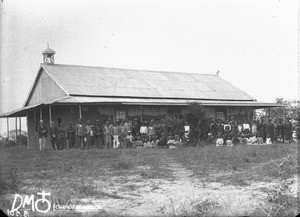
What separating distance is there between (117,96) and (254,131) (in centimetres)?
806

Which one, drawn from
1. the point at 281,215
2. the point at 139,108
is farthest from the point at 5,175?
the point at 139,108

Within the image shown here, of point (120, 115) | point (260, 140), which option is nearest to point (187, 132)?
point (260, 140)

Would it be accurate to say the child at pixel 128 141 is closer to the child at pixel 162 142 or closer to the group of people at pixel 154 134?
the group of people at pixel 154 134

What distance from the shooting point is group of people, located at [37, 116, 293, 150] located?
66.9ft

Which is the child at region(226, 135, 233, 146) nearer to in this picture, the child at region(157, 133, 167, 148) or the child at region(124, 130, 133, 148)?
the child at region(157, 133, 167, 148)

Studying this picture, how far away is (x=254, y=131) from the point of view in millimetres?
23531

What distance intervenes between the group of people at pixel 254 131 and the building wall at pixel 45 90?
901 cm

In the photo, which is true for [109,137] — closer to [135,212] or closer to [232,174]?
[232,174]

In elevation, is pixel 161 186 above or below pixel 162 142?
below

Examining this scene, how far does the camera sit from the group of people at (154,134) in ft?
66.9

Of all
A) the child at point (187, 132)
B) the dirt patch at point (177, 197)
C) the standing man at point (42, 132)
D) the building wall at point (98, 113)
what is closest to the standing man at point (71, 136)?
the standing man at point (42, 132)

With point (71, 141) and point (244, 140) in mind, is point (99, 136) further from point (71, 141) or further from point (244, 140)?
point (244, 140)

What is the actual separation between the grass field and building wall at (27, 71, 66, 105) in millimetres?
13423

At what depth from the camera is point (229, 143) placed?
20.8m
